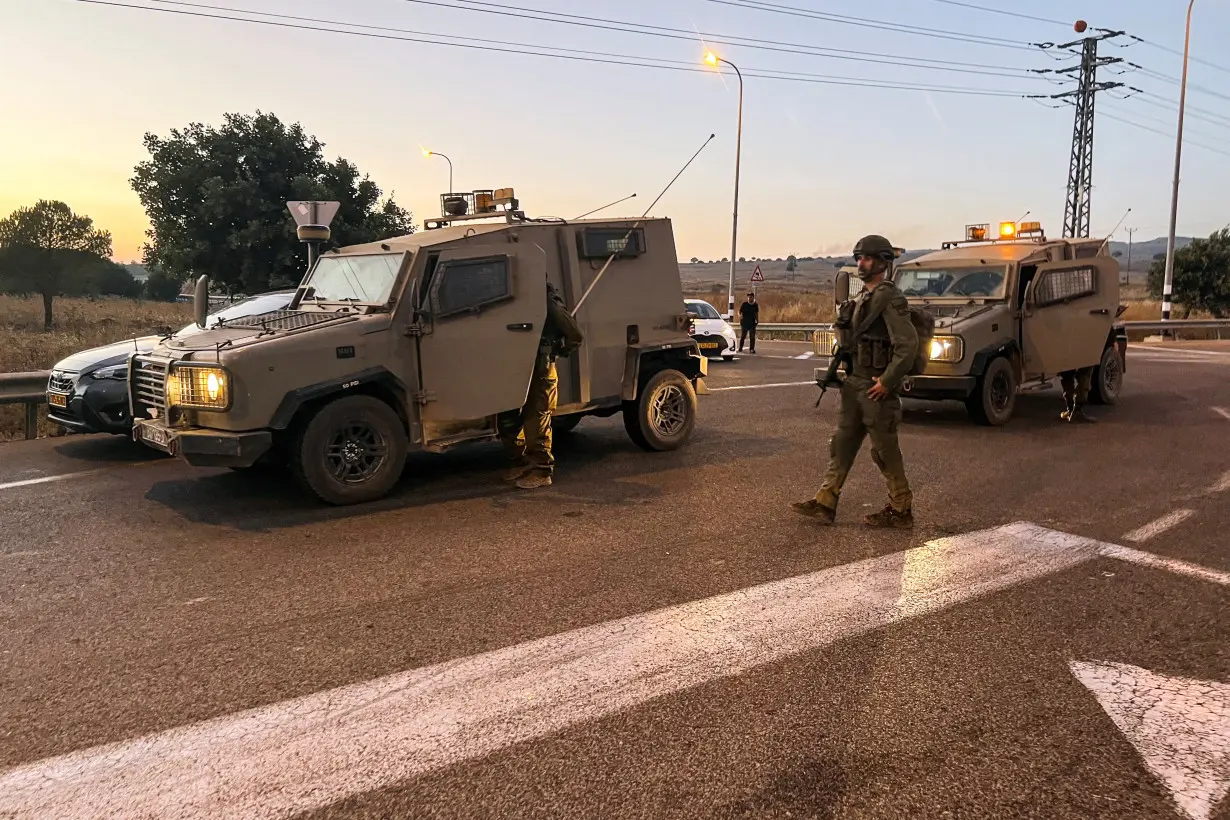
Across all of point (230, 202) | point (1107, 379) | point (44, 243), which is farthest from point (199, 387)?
point (44, 243)

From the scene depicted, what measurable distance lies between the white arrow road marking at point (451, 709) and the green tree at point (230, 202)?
24311mm

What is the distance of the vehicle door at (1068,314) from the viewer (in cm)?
1070

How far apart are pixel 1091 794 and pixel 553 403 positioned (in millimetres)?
5115

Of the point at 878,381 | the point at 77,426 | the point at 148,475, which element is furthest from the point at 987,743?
the point at 77,426

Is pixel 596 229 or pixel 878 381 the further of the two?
pixel 596 229

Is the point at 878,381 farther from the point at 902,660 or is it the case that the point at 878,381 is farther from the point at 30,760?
the point at 30,760

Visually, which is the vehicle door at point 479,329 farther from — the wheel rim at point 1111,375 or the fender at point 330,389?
the wheel rim at point 1111,375

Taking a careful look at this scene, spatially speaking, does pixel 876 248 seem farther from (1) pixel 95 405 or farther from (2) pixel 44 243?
(2) pixel 44 243

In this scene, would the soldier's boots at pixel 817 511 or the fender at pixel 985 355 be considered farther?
the fender at pixel 985 355

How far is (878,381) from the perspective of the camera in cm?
567

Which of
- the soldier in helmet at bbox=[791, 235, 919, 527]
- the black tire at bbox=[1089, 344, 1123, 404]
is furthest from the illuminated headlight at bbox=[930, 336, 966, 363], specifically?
the soldier in helmet at bbox=[791, 235, 919, 527]

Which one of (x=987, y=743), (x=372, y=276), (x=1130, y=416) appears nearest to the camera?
(x=987, y=743)

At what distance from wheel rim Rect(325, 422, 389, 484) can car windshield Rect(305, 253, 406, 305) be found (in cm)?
102

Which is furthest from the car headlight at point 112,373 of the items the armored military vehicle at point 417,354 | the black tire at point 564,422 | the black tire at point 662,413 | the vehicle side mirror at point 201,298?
the black tire at point 662,413
